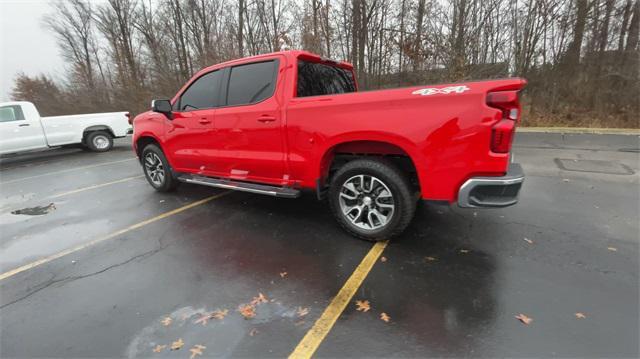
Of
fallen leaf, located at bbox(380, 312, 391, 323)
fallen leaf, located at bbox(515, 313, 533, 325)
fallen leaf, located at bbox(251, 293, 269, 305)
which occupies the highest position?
fallen leaf, located at bbox(251, 293, 269, 305)

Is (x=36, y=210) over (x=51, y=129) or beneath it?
beneath

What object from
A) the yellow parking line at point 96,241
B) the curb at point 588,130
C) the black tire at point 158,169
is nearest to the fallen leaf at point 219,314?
the yellow parking line at point 96,241

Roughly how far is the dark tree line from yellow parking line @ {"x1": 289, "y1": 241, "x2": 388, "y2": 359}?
14428 millimetres

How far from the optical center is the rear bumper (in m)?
2.71

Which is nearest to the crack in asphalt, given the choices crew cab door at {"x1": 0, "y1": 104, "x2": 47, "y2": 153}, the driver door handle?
the driver door handle

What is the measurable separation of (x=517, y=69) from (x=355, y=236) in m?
16.9

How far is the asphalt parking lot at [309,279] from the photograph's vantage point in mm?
2137

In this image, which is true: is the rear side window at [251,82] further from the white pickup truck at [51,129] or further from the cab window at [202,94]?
the white pickup truck at [51,129]

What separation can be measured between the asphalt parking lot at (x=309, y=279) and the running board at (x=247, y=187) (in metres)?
0.44

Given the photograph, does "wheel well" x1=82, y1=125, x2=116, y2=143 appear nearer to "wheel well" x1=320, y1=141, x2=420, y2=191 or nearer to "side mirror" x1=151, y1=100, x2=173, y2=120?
"side mirror" x1=151, y1=100, x2=173, y2=120

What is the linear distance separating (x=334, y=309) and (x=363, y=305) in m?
0.23

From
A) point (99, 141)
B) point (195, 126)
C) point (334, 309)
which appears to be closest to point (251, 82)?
point (195, 126)

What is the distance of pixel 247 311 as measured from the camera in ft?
8.04

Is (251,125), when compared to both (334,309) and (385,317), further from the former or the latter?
(385,317)
